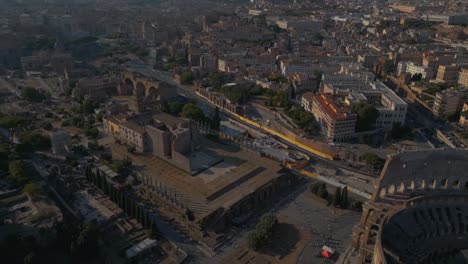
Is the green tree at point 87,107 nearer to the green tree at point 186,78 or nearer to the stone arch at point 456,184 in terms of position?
the green tree at point 186,78

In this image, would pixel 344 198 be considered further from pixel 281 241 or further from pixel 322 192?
pixel 281 241

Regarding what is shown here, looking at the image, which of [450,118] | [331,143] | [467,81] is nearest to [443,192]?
[331,143]

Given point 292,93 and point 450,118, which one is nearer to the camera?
point 450,118

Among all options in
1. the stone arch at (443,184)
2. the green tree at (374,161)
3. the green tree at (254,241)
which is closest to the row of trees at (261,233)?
the green tree at (254,241)

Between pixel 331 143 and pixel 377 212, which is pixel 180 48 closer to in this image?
pixel 331 143

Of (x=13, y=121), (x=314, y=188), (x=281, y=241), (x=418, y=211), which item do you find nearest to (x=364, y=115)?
(x=314, y=188)

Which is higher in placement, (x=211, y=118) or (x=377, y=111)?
(x=377, y=111)
